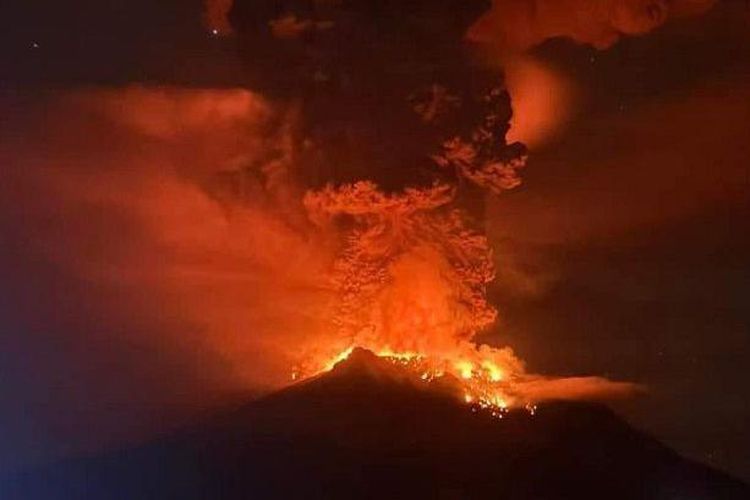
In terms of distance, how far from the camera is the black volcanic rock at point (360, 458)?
57.5 feet

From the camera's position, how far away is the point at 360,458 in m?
18.8

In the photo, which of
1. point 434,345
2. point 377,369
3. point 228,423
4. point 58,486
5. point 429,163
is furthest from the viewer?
point 228,423

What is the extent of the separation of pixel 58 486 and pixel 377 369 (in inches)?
237

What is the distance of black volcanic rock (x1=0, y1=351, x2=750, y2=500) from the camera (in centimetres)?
1752

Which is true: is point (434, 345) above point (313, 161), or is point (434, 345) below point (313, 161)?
below

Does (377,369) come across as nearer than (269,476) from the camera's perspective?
Yes

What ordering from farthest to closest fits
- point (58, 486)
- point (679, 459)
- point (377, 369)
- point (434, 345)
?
point (679, 459) → point (58, 486) → point (377, 369) → point (434, 345)

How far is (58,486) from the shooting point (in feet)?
53.8

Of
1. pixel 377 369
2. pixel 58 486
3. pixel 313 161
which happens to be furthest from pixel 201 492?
pixel 313 161

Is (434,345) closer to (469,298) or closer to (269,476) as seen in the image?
(469,298)

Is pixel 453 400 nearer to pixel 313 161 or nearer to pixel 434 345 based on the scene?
pixel 434 345

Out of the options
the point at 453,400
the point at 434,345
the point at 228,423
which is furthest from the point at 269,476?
the point at 434,345

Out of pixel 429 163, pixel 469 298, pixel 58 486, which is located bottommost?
pixel 58 486

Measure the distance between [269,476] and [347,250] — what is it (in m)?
8.03
